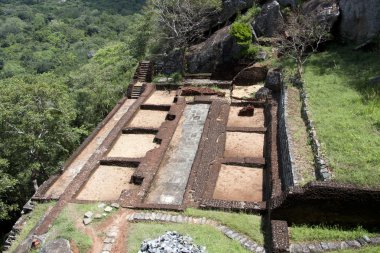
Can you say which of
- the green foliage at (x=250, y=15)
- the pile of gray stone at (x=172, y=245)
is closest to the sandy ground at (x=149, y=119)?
the green foliage at (x=250, y=15)

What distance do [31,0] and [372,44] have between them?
132559 mm

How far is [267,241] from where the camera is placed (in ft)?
34.0

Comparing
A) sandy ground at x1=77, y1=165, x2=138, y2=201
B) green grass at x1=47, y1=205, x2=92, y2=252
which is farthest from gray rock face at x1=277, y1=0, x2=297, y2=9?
green grass at x1=47, y1=205, x2=92, y2=252

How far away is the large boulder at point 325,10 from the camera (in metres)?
21.2

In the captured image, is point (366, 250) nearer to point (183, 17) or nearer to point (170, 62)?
point (170, 62)

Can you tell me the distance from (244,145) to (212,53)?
1021cm

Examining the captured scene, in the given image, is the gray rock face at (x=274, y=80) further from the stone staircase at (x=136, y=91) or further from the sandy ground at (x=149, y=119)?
the stone staircase at (x=136, y=91)

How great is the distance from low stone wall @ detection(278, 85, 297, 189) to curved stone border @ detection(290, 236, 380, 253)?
1945mm

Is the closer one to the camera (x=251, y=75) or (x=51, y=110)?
(x=51, y=110)

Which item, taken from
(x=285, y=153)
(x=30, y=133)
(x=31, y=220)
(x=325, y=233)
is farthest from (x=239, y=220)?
(x=30, y=133)

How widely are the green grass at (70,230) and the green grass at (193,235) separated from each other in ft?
4.05

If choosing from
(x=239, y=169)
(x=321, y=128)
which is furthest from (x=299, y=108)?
(x=239, y=169)

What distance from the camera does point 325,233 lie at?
10.2m

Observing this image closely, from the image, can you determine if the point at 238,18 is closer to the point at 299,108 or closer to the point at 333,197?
the point at 299,108
